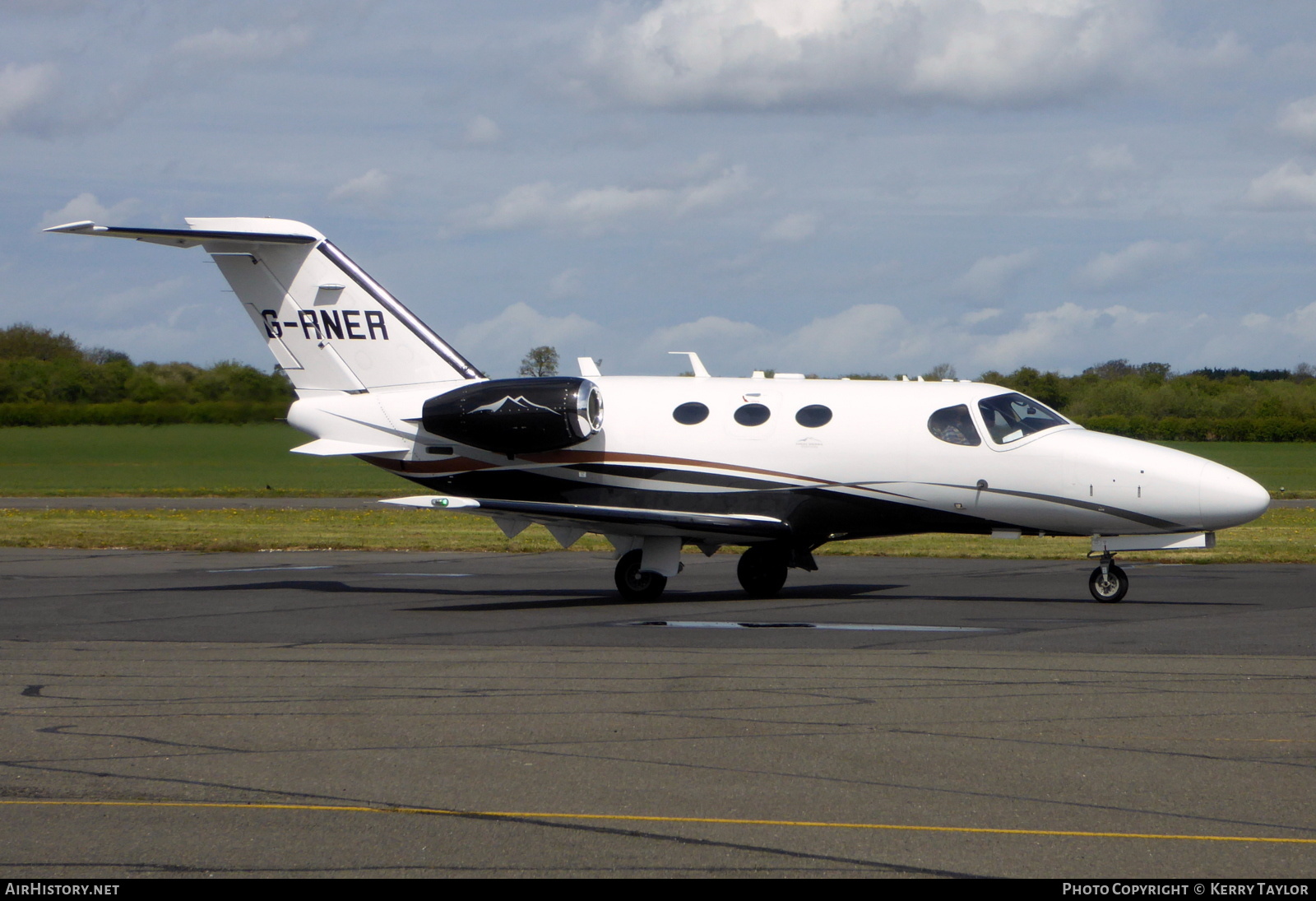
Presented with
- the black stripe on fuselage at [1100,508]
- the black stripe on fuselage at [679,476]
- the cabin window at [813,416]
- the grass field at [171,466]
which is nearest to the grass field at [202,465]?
the grass field at [171,466]

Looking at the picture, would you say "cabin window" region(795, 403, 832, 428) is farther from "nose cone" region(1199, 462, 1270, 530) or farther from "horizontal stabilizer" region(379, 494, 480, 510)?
"nose cone" region(1199, 462, 1270, 530)

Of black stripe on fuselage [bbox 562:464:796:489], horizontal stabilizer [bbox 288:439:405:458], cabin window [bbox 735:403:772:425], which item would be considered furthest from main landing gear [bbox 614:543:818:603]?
horizontal stabilizer [bbox 288:439:405:458]

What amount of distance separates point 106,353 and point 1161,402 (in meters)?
58.2

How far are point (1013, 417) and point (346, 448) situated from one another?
9.18 metres

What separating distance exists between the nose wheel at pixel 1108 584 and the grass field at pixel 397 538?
8.78 m

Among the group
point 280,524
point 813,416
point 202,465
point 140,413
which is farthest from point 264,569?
point 202,465

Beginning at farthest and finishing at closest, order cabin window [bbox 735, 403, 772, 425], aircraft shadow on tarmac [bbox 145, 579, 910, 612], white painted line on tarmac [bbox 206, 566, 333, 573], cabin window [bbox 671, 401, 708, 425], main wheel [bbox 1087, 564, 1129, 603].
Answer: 1. white painted line on tarmac [bbox 206, 566, 333, 573]
2. cabin window [bbox 671, 401, 708, 425]
3. cabin window [bbox 735, 403, 772, 425]
4. aircraft shadow on tarmac [bbox 145, 579, 910, 612]
5. main wheel [bbox 1087, 564, 1129, 603]

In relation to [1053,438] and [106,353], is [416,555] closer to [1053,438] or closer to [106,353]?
[1053,438]

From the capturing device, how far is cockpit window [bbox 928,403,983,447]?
57.2 ft

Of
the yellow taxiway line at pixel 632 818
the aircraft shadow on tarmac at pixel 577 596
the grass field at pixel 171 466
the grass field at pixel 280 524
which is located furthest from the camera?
the grass field at pixel 171 466

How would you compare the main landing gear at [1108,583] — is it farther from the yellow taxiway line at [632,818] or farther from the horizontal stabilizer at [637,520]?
the yellow taxiway line at [632,818]

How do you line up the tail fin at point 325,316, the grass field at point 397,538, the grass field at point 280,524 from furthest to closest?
1. the grass field at point 280,524
2. the grass field at point 397,538
3. the tail fin at point 325,316

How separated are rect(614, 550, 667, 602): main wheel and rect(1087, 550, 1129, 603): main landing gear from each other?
554 cm

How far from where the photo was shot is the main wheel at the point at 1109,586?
16938mm
